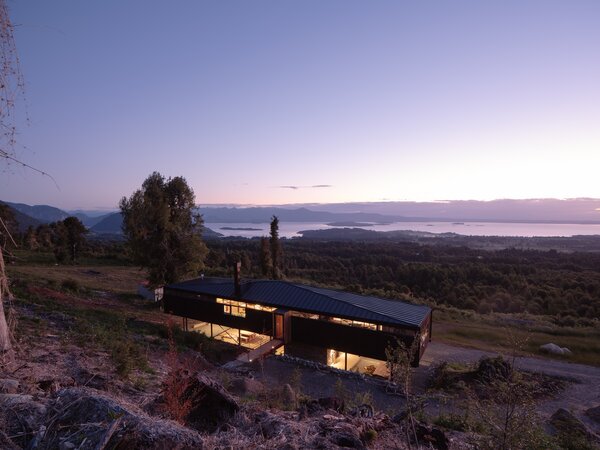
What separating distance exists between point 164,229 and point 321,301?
1408cm

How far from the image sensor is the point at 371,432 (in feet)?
13.1

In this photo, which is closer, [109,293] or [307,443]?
[307,443]

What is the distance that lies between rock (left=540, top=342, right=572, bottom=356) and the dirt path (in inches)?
53.1

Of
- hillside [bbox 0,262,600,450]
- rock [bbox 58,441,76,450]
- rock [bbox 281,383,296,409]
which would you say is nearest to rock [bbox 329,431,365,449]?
hillside [bbox 0,262,600,450]

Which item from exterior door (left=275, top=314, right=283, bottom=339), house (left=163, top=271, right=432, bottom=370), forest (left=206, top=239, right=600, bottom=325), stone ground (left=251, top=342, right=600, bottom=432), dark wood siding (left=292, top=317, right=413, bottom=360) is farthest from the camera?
forest (left=206, top=239, right=600, bottom=325)

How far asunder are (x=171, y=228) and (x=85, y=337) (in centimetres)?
1515

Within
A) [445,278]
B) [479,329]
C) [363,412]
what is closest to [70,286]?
[363,412]

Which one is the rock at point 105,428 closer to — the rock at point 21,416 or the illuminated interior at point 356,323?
the rock at point 21,416

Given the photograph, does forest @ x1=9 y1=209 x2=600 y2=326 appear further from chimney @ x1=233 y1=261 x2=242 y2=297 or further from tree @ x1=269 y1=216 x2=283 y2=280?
chimney @ x1=233 y1=261 x2=242 y2=297

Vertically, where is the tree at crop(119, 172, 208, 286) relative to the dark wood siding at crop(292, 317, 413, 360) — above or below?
above

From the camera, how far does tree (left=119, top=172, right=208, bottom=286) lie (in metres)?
23.9

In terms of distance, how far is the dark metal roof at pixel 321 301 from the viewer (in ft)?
49.0

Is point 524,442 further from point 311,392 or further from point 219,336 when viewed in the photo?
point 219,336

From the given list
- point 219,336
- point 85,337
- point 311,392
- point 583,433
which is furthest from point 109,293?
point 583,433
